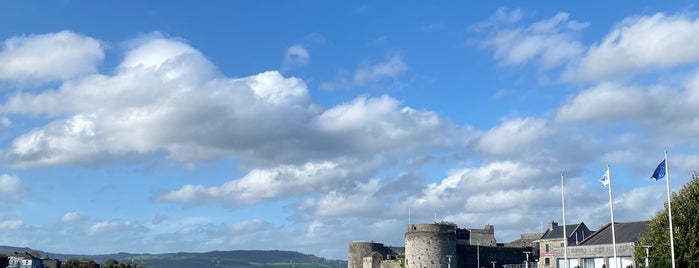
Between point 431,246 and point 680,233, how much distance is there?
52.7m

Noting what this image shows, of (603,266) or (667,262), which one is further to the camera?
(603,266)

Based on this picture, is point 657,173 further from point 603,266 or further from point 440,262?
point 440,262

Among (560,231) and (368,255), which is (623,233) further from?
(368,255)

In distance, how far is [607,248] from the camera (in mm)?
90938

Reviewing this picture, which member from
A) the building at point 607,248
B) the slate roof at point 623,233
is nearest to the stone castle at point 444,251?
the building at point 607,248

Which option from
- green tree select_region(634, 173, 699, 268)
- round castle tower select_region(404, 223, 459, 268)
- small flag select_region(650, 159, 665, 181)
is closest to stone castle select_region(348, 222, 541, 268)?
round castle tower select_region(404, 223, 459, 268)

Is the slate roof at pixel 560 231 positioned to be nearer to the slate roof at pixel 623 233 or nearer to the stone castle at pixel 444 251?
the stone castle at pixel 444 251

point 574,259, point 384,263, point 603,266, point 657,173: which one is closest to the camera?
point 657,173

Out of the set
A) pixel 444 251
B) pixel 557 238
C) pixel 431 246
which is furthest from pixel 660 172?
pixel 444 251

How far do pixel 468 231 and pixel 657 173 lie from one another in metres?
84.4

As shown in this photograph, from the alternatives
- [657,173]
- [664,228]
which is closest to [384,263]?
[664,228]

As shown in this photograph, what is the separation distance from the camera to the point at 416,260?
123 m

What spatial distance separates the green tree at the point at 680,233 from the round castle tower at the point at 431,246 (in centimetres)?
4696

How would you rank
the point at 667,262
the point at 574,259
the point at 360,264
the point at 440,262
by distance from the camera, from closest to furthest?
the point at 667,262
the point at 574,259
the point at 440,262
the point at 360,264
